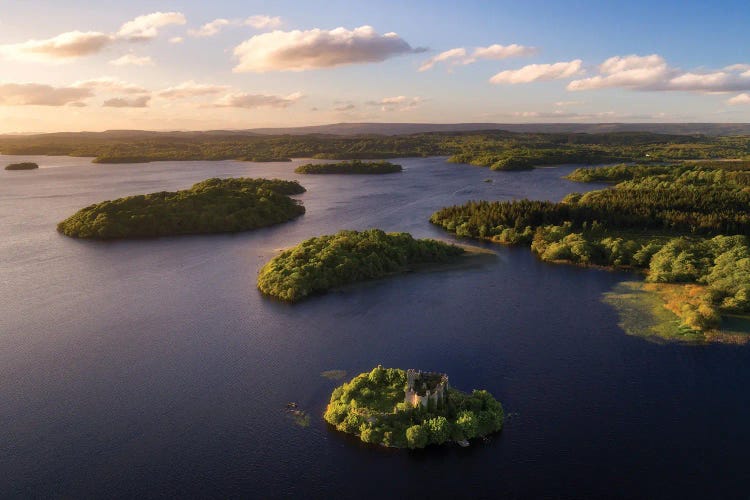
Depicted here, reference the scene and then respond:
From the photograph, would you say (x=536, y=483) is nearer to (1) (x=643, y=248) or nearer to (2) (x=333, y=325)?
(2) (x=333, y=325)

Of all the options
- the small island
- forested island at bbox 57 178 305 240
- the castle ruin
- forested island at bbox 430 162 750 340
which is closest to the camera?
the small island

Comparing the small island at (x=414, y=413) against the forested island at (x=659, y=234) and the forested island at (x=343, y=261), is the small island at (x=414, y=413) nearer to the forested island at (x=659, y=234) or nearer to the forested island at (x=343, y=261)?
the forested island at (x=343, y=261)

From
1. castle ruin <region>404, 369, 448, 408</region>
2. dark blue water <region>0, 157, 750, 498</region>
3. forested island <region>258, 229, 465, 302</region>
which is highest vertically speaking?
forested island <region>258, 229, 465, 302</region>

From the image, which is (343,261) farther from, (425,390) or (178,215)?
(178,215)

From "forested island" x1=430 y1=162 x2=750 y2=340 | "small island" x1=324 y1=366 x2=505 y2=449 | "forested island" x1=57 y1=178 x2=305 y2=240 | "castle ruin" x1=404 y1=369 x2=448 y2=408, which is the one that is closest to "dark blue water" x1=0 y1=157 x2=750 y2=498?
"small island" x1=324 y1=366 x2=505 y2=449

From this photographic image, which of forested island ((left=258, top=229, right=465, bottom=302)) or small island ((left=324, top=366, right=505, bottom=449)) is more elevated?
forested island ((left=258, top=229, right=465, bottom=302))

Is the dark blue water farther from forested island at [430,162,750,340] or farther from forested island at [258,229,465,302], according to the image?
forested island at [430,162,750,340]

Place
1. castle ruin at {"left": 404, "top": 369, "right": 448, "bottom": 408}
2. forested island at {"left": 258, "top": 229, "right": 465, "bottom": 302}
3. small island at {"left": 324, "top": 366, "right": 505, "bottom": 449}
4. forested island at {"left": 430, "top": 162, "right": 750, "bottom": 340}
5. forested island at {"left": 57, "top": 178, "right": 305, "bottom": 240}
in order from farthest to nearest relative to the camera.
→ forested island at {"left": 57, "top": 178, "right": 305, "bottom": 240}
forested island at {"left": 258, "top": 229, "right": 465, "bottom": 302}
forested island at {"left": 430, "top": 162, "right": 750, "bottom": 340}
castle ruin at {"left": 404, "top": 369, "right": 448, "bottom": 408}
small island at {"left": 324, "top": 366, "right": 505, "bottom": 449}
